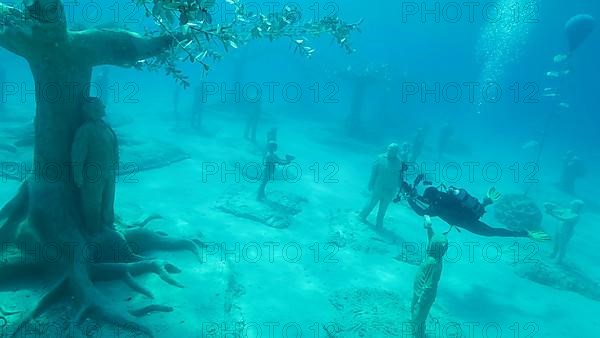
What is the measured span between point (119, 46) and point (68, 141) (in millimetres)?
1555

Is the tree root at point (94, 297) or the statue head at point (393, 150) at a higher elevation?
the statue head at point (393, 150)

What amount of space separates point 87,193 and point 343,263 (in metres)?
6.50

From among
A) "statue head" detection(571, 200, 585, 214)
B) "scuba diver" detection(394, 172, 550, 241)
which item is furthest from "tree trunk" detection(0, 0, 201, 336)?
"statue head" detection(571, 200, 585, 214)

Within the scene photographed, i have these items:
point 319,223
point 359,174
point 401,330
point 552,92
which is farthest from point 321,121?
point 401,330

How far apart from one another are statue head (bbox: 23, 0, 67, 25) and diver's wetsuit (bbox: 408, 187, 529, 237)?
530 cm

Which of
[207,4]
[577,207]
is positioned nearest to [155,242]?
[207,4]

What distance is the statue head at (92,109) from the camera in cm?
550

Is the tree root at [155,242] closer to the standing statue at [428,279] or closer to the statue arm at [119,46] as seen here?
the statue arm at [119,46]

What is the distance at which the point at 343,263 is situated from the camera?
10.1 m

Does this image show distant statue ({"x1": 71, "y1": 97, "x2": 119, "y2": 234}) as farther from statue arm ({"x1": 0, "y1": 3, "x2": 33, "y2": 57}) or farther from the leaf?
the leaf

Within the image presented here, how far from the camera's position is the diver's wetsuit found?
562 cm

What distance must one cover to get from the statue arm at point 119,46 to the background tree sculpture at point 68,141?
0.01 m

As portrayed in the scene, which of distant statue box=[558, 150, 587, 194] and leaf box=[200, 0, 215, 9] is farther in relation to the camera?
distant statue box=[558, 150, 587, 194]

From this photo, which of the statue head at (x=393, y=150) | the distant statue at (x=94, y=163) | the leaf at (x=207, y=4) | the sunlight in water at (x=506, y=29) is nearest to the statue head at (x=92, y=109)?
the distant statue at (x=94, y=163)
